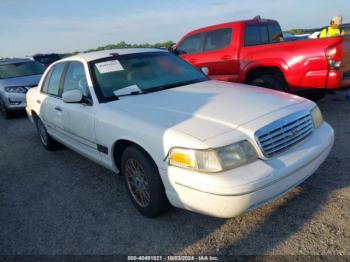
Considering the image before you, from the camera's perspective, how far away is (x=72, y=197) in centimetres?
390

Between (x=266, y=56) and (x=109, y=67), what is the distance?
10.3 feet

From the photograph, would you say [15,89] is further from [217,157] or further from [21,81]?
[217,157]

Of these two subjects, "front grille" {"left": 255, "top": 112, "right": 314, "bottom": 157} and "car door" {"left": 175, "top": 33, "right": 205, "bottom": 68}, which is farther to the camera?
"car door" {"left": 175, "top": 33, "right": 205, "bottom": 68}

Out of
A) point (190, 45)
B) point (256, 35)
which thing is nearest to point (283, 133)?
point (256, 35)

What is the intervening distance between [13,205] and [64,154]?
1.67 metres

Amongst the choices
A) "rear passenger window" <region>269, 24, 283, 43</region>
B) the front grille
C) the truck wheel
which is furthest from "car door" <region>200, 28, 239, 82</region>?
the front grille

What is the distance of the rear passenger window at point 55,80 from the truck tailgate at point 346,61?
169 inches

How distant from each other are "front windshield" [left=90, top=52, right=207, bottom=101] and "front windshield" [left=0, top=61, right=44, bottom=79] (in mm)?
6924

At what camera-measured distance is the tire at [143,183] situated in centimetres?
292

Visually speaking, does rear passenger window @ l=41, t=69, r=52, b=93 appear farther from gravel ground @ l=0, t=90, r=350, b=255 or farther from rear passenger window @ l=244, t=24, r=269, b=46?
rear passenger window @ l=244, t=24, r=269, b=46

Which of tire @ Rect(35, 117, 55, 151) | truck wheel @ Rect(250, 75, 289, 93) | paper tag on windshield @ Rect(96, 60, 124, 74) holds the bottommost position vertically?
tire @ Rect(35, 117, 55, 151)

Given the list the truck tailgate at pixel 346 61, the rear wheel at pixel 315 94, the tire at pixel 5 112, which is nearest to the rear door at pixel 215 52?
the rear wheel at pixel 315 94

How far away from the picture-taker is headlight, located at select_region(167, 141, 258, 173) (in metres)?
2.51

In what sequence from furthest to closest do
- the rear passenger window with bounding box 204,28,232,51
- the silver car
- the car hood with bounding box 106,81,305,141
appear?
the silver car
the rear passenger window with bounding box 204,28,232,51
the car hood with bounding box 106,81,305,141
